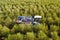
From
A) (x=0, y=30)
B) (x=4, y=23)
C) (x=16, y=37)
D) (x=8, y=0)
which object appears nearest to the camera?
(x=16, y=37)

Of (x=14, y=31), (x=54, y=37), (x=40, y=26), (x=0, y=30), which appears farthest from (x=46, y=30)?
(x=0, y=30)

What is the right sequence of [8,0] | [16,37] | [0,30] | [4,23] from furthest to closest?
[8,0], [4,23], [0,30], [16,37]

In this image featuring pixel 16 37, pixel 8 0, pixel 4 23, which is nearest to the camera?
pixel 16 37

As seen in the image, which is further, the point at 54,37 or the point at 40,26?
the point at 40,26

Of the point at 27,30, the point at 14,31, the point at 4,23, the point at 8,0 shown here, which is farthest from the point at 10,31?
the point at 8,0

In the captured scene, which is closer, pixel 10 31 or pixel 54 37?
pixel 54 37

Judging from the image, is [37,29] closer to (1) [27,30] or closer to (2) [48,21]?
(1) [27,30]

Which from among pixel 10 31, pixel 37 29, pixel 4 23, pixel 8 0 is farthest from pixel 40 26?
pixel 8 0

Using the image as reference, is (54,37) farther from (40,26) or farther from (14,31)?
(14,31)
